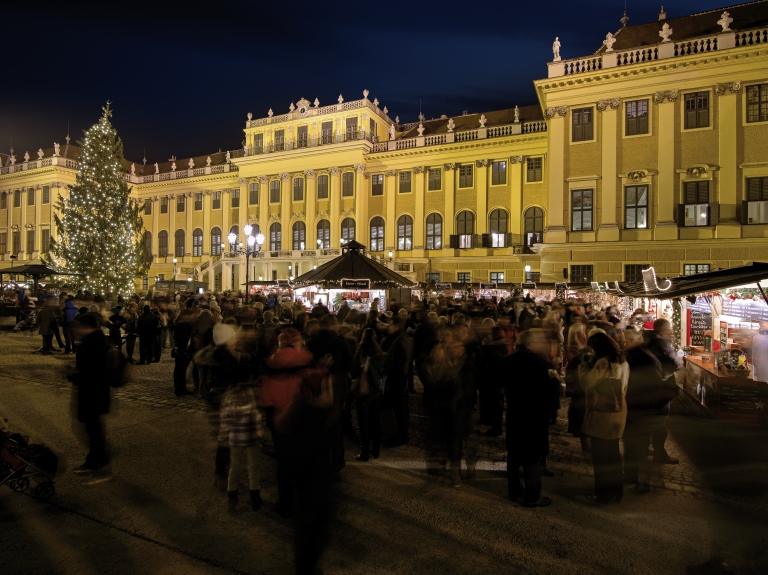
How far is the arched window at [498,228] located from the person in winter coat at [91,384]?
113 feet

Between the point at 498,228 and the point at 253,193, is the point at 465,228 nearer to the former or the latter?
the point at 498,228

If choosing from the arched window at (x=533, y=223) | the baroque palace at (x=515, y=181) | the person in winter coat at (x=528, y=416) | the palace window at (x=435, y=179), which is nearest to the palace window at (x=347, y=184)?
the baroque palace at (x=515, y=181)

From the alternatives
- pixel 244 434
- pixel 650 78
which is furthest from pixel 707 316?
pixel 650 78

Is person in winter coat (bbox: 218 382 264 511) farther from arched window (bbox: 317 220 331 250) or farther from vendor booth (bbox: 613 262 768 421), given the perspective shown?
arched window (bbox: 317 220 331 250)

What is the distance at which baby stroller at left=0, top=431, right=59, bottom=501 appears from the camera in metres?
4.75

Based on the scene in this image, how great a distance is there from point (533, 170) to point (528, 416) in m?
34.9

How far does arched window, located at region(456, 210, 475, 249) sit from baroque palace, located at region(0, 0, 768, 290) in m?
0.11

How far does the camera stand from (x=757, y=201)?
78.4 ft

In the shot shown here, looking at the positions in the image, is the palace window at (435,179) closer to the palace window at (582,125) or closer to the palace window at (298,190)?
the palace window at (298,190)

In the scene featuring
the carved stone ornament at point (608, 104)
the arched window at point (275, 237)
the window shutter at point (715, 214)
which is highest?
the carved stone ornament at point (608, 104)

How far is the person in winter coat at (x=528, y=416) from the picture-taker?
4.84m

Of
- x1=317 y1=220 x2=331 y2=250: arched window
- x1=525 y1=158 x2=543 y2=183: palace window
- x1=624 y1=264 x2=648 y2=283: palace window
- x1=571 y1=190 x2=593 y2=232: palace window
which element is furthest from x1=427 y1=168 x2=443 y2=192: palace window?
x1=624 y1=264 x2=648 y2=283: palace window

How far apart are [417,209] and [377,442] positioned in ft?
116

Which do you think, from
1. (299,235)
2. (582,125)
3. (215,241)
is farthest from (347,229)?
(582,125)
